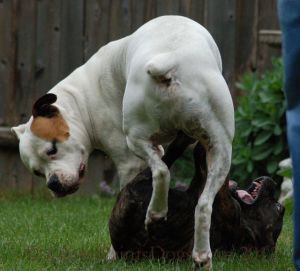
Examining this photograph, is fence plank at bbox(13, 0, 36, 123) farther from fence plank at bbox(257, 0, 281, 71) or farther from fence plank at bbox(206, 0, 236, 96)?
fence plank at bbox(257, 0, 281, 71)

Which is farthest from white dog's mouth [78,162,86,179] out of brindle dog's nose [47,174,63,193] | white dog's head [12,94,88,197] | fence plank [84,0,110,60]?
fence plank [84,0,110,60]

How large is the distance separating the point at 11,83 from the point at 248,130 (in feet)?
7.81

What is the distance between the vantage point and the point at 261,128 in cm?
908

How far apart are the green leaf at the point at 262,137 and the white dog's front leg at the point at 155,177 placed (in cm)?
397

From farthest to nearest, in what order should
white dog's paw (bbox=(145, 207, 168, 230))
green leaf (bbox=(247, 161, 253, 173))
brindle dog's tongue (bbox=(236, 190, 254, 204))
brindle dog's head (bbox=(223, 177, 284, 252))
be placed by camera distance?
green leaf (bbox=(247, 161, 253, 173)), brindle dog's tongue (bbox=(236, 190, 254, 204)), brindle dog's head (bbox=(223, 177, 284, 252)), white dog's paw (bbox=(145, 207, 168, 230))

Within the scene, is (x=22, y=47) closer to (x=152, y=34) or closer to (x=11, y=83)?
(x=11, y=83)

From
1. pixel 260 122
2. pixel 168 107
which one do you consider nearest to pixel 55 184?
pixel 168 107

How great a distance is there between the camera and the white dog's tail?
4.75 meters

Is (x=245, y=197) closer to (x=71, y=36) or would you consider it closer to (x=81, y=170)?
(x=81, y=170)

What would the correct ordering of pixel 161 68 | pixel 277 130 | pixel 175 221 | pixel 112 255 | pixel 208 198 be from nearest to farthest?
pixel 161 68 < pixel 208 198 < pixel 175 221 < pixel 112 255 < pixel 277 130

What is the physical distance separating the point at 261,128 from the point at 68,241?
3.17 m

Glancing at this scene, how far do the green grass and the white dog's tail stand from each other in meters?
0.97

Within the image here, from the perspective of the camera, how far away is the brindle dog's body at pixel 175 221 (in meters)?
5.37

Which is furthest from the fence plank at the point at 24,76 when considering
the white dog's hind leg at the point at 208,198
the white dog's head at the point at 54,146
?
the white dog's hind leg at the point at 208,198
